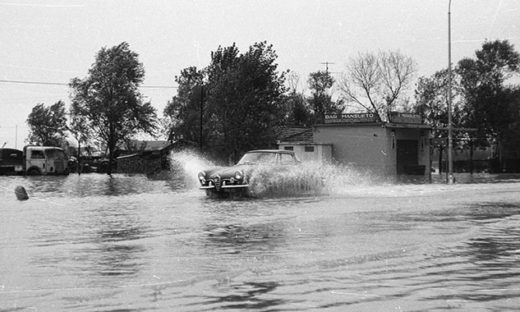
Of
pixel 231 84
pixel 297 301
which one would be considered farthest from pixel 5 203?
pixel 231 84

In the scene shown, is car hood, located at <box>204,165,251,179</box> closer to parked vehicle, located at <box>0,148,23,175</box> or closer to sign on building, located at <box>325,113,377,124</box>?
sign on building, located at <box>325,113,377,124</box>

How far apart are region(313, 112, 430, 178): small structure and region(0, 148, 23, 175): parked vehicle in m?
24.2

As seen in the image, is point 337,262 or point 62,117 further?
point 62,117

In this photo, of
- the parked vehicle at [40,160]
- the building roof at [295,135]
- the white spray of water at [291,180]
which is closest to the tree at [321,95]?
the building roof at [295,135]

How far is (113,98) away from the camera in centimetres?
7594

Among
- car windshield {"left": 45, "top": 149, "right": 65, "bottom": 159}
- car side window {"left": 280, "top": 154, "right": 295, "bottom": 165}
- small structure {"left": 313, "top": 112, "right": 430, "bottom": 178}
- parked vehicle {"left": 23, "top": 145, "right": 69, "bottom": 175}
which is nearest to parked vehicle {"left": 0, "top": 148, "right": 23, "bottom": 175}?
parked vehicle {"left": 23, "top": 145, "right": 69, "bottom": 175}

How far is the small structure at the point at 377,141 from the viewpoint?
1883 inches

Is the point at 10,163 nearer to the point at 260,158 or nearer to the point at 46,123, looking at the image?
the point at 260,158

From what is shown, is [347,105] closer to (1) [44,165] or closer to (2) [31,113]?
(1) [44,165]

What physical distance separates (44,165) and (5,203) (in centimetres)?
3449

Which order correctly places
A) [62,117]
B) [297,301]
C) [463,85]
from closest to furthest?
[297,301], [463,85], [62,117]

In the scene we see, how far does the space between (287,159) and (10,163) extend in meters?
37.9

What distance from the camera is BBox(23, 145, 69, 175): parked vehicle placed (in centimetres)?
5234

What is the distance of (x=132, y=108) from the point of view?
254 feet
